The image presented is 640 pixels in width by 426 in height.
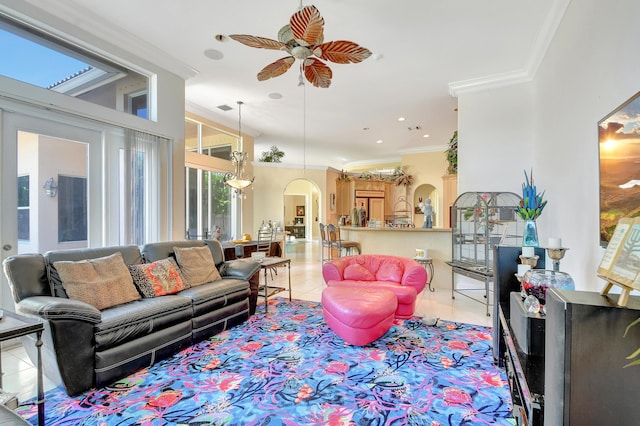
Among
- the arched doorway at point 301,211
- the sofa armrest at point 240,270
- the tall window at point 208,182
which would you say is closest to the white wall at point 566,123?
the sofa armrest at point 240,270

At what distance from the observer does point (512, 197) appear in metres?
4.52

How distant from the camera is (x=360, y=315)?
2.79 metres

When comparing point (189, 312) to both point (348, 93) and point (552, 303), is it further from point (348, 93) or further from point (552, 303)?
point (348, 93)

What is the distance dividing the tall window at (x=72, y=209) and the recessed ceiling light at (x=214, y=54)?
225 centimetres

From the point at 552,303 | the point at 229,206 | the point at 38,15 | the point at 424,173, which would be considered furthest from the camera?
the point at 424,173

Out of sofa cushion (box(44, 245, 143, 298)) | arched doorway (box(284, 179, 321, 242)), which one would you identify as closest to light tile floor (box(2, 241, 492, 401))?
sofa cushion (box(44, 245, 143, 298))

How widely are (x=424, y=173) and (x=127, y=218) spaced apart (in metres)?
8.28

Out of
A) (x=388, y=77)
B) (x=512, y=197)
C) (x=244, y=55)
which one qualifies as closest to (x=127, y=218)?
(x=244, y=55)

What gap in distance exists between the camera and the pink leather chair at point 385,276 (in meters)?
3.56

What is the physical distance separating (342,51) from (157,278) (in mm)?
2882

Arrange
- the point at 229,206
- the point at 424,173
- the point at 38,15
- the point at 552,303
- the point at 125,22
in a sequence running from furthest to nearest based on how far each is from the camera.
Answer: the point at 424,173 < the point at 229,206 < the point at 125,22 < the point at 38,15 < the point at 552,303

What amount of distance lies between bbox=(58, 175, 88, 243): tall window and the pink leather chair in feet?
9.93

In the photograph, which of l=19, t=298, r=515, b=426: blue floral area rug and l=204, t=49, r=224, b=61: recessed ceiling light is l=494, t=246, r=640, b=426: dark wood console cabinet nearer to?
l=19, t=298, r=515, b=426: blue floral area rug

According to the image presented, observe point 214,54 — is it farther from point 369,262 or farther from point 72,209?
point 369,262
